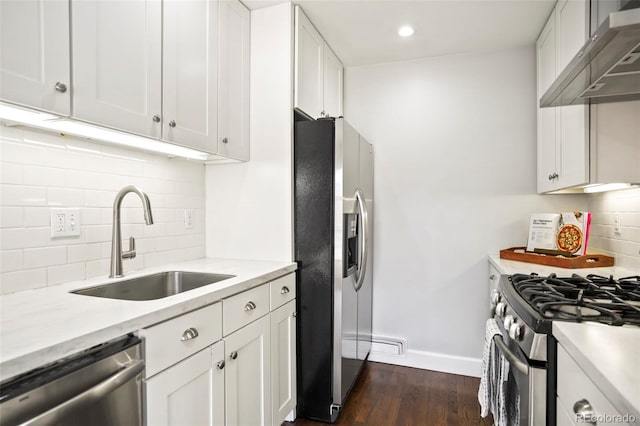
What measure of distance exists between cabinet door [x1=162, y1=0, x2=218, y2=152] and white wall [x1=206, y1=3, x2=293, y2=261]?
34cm

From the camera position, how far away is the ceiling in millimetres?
2131

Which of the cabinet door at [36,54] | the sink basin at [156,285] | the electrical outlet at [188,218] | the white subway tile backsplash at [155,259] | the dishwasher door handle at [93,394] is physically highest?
the cabinet door at [36,54]

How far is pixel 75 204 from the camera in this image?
59.1 inches

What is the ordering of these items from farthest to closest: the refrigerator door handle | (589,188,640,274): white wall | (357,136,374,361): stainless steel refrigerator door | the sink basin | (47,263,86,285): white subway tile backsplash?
(357,136,374,361): stainless steel refrigerator door < the refrigerator door handle < (589,188,640,274): white wall < the sink basin < (47,263,86,285): white subway tile backsplash

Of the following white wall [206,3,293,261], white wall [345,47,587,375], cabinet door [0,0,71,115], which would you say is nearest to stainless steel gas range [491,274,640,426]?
white wall [206,3,293,261]

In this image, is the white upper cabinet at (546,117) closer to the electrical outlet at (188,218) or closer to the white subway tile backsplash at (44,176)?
the electrical outlet at (188,218)

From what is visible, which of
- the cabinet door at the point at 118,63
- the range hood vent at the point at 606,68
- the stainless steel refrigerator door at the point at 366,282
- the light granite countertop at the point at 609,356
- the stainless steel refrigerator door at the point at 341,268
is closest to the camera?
the light granite countertop at the point at 609,356

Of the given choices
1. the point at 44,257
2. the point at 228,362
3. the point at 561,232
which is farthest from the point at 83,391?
the point at 561,232

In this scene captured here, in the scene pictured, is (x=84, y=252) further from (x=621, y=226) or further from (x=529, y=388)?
(x=621, y=226)

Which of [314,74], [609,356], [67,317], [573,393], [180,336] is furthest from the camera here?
[314,74]

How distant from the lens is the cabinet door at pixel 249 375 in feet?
4.76

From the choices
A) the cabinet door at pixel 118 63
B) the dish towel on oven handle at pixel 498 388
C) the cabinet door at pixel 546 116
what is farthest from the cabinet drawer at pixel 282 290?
the cabinet door at pixel 546 116

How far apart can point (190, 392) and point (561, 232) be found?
227cm

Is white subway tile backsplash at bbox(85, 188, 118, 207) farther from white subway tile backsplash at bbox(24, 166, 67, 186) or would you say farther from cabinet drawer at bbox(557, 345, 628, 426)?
cabinet drawer at bbox(557, 345, 628, 426)
